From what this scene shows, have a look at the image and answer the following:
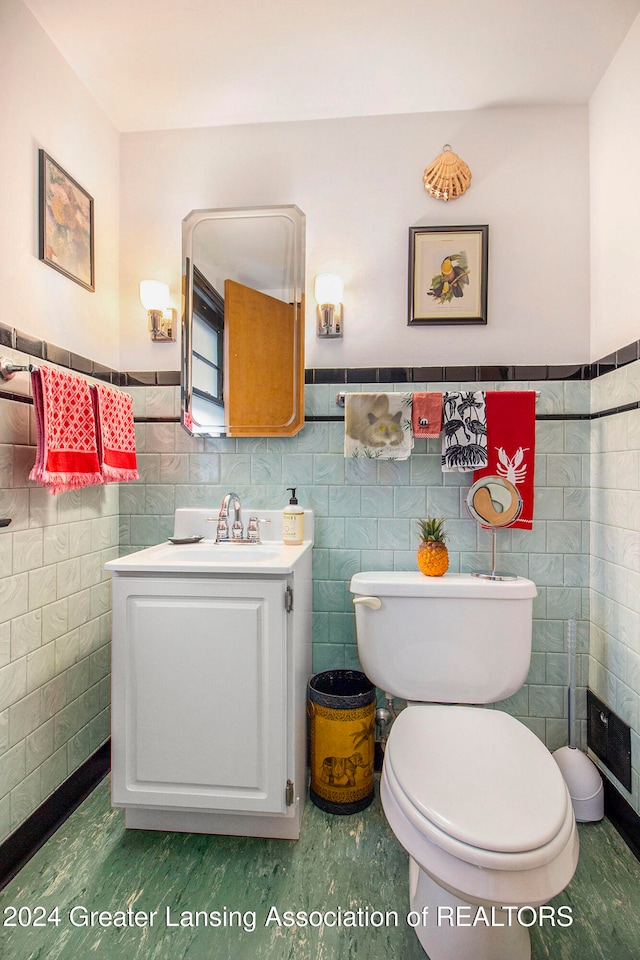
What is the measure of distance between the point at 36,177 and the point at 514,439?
172cm

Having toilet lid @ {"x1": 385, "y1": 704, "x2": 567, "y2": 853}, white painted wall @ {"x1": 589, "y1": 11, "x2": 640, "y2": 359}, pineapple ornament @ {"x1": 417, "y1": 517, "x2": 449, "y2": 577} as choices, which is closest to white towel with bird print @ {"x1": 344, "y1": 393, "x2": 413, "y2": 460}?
pineapple ornament @ {"x1": 417, "y1": 517, "x2": 449, "y2": 577}

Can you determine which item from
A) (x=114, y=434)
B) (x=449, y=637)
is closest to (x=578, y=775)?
(x=449, y=637)

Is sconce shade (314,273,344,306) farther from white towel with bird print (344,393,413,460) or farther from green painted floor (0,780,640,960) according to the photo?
green painted floor (0,780,640,960)

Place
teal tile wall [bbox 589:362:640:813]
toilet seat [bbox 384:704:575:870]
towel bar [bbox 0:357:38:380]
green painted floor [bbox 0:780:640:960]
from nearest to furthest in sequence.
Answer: toilet seat [bbox 384:704:575:870] < green painted floor [bbox 0:780:640:960] < towel bar [bbox 0:357:38:380] < teal tile wall [bbox 589:362:640:813]

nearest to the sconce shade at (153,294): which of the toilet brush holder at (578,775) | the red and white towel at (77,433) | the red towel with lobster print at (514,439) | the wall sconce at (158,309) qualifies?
the wall sconce at (158,309)

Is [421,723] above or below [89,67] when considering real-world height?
below

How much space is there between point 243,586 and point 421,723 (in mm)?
597

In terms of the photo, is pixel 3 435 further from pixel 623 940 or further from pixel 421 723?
pixel 623 940

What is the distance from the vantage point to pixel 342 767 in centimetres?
162

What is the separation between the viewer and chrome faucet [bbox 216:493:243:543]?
6.15ft

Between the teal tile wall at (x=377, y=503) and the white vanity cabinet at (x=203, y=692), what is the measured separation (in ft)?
1.63

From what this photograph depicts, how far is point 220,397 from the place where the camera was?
6.33ft

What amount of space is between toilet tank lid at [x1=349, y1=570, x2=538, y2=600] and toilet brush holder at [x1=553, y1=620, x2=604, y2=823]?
299 millimetres

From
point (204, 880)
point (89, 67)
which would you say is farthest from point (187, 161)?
point (204, 880)
